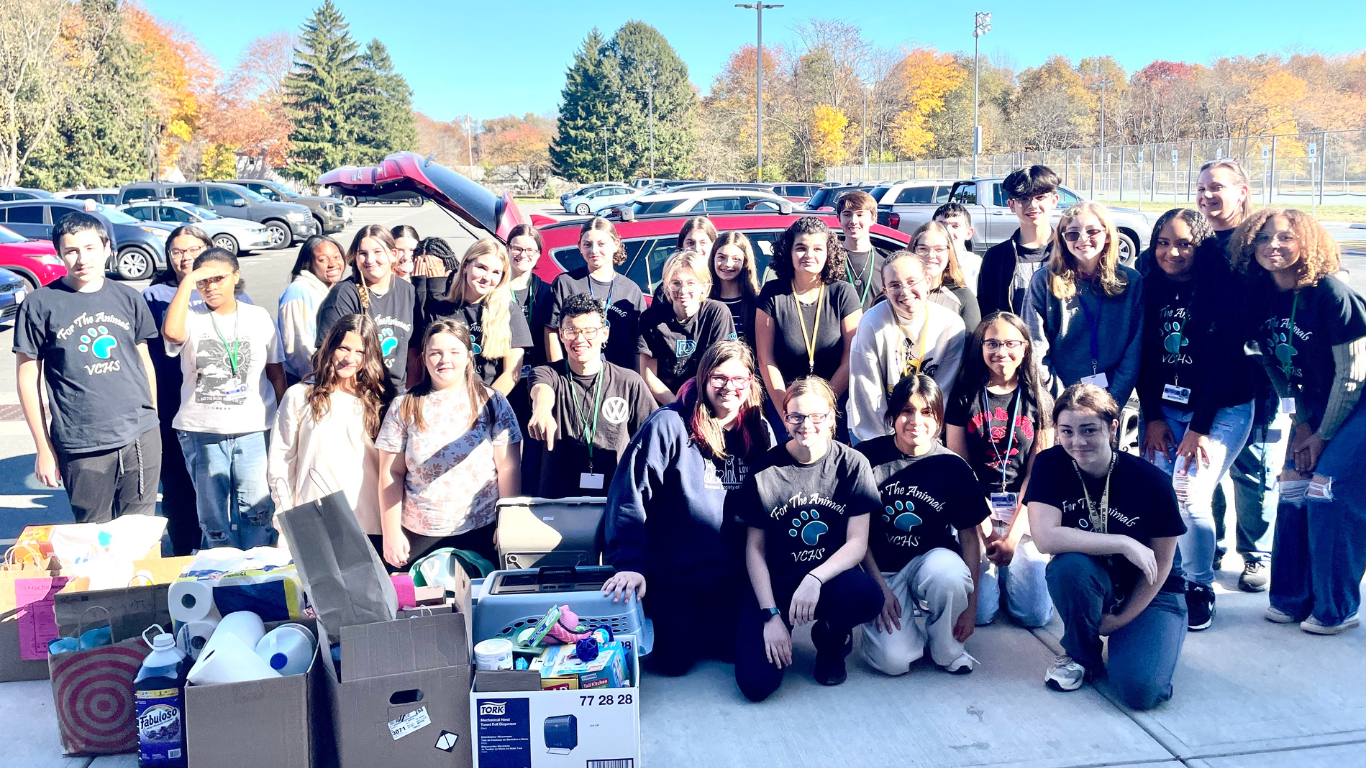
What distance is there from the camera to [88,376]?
4.32 metres

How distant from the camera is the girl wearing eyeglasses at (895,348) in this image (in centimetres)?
448

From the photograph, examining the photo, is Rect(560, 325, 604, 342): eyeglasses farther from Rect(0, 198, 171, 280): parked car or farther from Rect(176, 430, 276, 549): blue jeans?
Rect(0, 198, 171, 280): parked car

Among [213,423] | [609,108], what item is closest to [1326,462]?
[213,423]

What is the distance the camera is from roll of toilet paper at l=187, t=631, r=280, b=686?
9.50 ft

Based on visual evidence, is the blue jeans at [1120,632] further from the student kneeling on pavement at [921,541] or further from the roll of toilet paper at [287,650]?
the roll of toilet paper at [287,650]

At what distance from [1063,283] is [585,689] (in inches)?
118

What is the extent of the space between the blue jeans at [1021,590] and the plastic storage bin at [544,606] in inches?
59.2

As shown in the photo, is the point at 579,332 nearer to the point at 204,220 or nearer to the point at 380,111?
the point at 204,220

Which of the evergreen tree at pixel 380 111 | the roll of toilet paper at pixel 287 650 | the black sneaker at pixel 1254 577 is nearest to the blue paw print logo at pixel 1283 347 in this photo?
the black sneaker at pixel 1254 577

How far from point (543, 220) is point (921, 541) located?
3900 mm

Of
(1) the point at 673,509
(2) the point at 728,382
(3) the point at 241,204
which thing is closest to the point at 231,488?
(1) the point at 673,509

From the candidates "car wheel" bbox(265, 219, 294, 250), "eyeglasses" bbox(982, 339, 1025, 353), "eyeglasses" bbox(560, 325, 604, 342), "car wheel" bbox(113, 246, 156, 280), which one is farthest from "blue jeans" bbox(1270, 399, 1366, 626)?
"car wheel" bbox(265, 219, 294, 250)

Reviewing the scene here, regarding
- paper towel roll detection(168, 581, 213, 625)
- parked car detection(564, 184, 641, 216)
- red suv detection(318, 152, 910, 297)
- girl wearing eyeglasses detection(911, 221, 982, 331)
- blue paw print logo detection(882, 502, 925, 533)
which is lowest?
paper towel roll detection(168, 581, 213, 625)

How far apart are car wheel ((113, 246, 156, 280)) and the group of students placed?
15.5 meters
